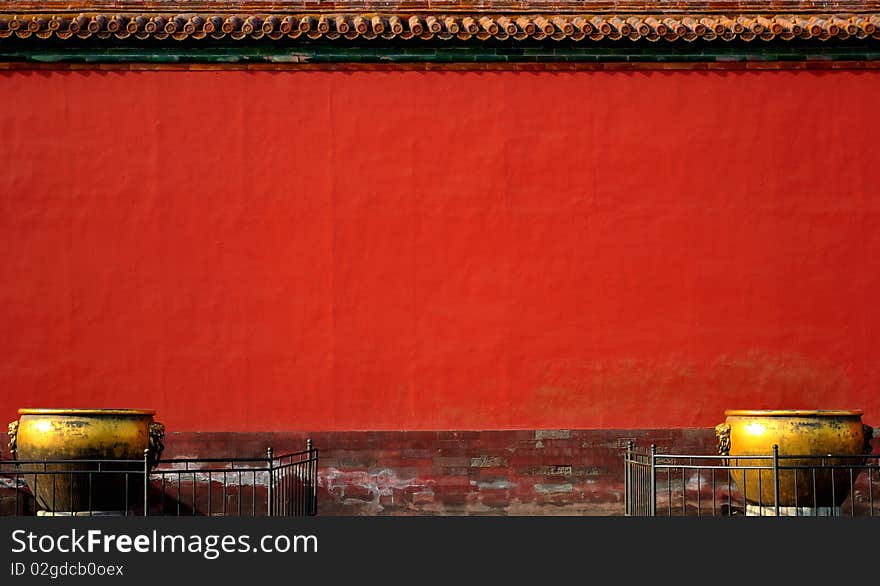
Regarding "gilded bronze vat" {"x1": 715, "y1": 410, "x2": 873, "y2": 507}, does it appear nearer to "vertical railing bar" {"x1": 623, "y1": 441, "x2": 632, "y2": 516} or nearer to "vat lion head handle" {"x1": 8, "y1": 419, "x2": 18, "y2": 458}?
"vertical railing bar" {"x1": 623, "y1": 441, "x2": 632, "y2": 516}

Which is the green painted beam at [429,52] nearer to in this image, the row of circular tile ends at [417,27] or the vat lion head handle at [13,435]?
the row of circular tile ends at [417,27]

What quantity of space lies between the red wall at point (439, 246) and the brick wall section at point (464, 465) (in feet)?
0.48

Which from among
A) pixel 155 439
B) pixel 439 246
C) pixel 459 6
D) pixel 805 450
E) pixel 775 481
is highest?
pixel 459 6

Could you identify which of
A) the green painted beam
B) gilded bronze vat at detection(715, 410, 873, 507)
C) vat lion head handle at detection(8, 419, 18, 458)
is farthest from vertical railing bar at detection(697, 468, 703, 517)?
vat lion head handle at detection(8, 419, 18, 458)

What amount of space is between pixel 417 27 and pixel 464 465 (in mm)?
3533

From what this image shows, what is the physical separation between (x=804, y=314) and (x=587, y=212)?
1.91m

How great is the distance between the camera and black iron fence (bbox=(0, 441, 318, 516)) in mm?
8852

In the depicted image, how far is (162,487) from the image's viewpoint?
405 inches

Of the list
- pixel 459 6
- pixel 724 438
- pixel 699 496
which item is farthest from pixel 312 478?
pixel 459 6

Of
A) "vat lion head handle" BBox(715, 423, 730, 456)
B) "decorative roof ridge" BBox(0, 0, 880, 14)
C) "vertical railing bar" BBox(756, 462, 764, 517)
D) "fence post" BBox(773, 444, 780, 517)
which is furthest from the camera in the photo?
"decorative roof ridge" BBox(0, 0, 880, 14)

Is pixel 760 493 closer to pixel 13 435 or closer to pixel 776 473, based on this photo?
pixel 776 473

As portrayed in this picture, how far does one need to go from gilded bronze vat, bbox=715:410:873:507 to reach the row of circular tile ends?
3400 mm

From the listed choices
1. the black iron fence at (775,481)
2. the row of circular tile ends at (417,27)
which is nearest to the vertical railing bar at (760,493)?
the black iron fence at (775,481)

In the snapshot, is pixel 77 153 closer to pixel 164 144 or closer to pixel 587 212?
pixel 164 144
